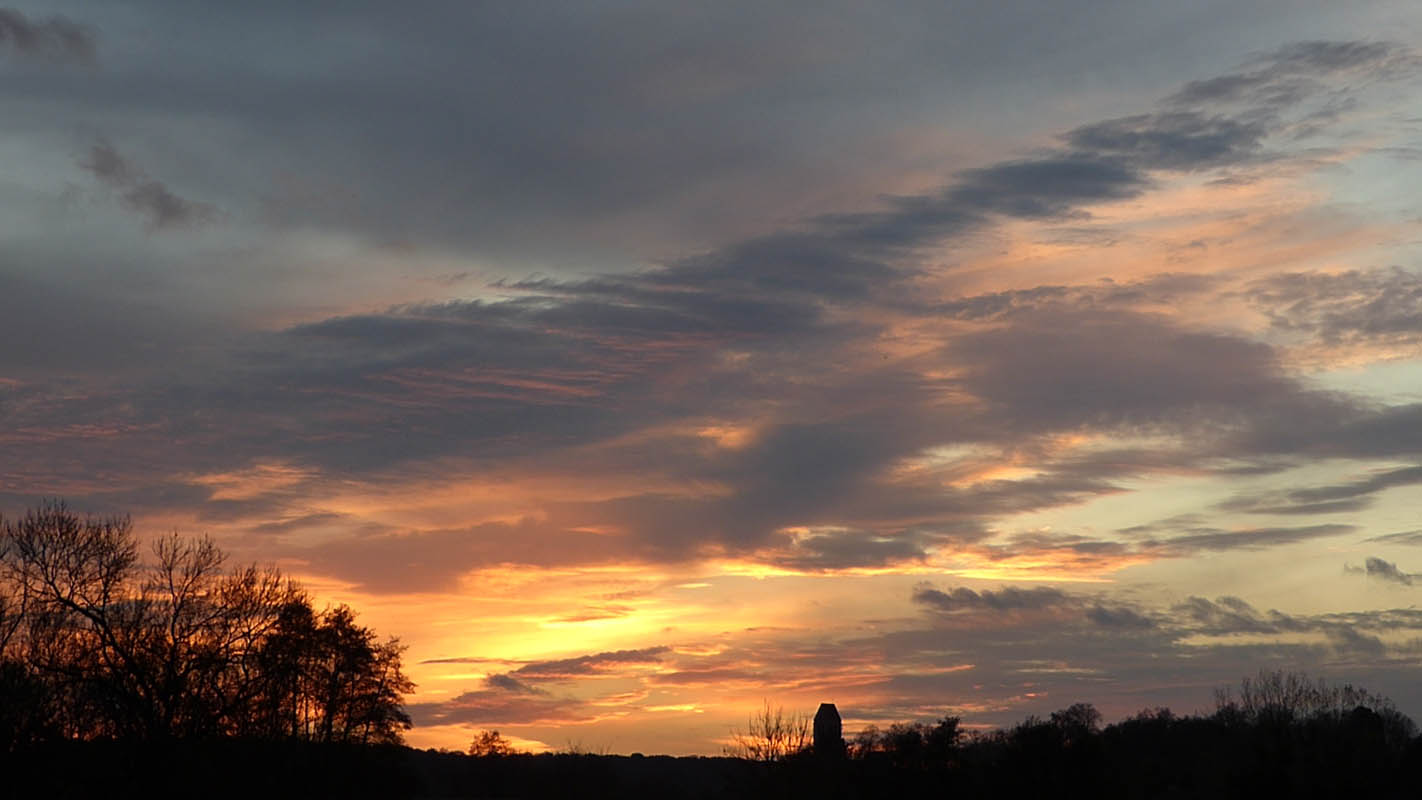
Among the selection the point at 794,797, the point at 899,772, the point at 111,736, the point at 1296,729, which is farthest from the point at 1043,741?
the point at 111,736

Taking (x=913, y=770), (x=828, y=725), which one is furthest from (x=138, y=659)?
(x=828, y=725)

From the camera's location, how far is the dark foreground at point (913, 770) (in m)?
58.9

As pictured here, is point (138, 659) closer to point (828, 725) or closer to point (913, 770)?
point (913, 770)

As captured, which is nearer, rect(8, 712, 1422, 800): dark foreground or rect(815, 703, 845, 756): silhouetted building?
rect(8, 712, 1422, 800): dark foreground

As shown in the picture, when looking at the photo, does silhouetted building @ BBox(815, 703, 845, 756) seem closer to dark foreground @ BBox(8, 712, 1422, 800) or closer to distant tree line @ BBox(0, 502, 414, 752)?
dark foreground @ BBox(8, 712, 1422, 800)

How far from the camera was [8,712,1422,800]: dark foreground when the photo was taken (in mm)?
58875

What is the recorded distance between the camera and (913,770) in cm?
8188

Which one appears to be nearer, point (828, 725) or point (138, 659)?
point (138, 659)

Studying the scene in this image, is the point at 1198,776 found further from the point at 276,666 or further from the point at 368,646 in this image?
the point at 276,666

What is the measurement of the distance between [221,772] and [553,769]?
264 feet

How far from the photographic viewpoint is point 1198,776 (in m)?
108

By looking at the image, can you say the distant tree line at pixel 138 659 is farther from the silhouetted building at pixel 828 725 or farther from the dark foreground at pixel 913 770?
the silhouetted building at pixel 828 725

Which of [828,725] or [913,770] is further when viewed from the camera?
[828,725]

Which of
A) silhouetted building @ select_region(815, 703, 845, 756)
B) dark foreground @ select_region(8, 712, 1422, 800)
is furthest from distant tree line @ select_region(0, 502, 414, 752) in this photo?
silhouetted building @ select_region(815, 703, 845, 756)
